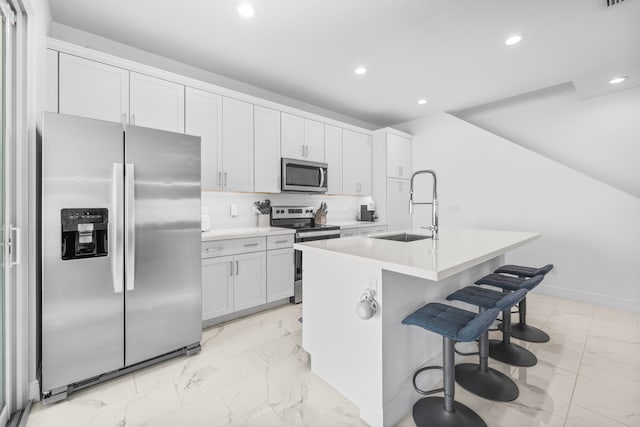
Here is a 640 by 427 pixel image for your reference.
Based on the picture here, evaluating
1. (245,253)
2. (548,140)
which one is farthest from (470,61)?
(245,253)

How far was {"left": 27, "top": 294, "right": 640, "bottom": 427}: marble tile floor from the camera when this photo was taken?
61.3 inches

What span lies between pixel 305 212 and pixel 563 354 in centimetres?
299

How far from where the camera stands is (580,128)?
3674 mm

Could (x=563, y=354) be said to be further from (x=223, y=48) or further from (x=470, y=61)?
(x=223, y=48)

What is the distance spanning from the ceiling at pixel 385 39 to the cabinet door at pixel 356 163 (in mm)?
888

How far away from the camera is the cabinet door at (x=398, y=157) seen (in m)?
4.63

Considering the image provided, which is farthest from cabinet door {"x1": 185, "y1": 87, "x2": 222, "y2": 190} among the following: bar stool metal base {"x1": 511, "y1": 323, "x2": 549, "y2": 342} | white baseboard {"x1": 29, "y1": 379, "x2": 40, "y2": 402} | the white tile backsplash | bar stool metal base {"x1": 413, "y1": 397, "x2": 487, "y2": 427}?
bar stool metal base {"x1": 511, "y1": 323, "x2": 549, "y2": 342}

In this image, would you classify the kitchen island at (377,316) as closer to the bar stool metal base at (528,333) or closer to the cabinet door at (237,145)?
the bar stool metal base at (528,333)

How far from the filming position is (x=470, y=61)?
2.96 m

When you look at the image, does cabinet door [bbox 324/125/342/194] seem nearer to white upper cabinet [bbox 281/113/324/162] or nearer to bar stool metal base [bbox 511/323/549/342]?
white upper cabinet [bbox 281/113/324/162]

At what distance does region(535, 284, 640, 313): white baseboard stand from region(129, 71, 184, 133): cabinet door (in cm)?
485

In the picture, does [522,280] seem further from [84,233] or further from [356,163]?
[84,233]

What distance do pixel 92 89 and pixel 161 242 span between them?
1426 mm

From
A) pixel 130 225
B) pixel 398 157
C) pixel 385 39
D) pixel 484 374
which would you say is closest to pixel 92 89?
pixel 130 225
